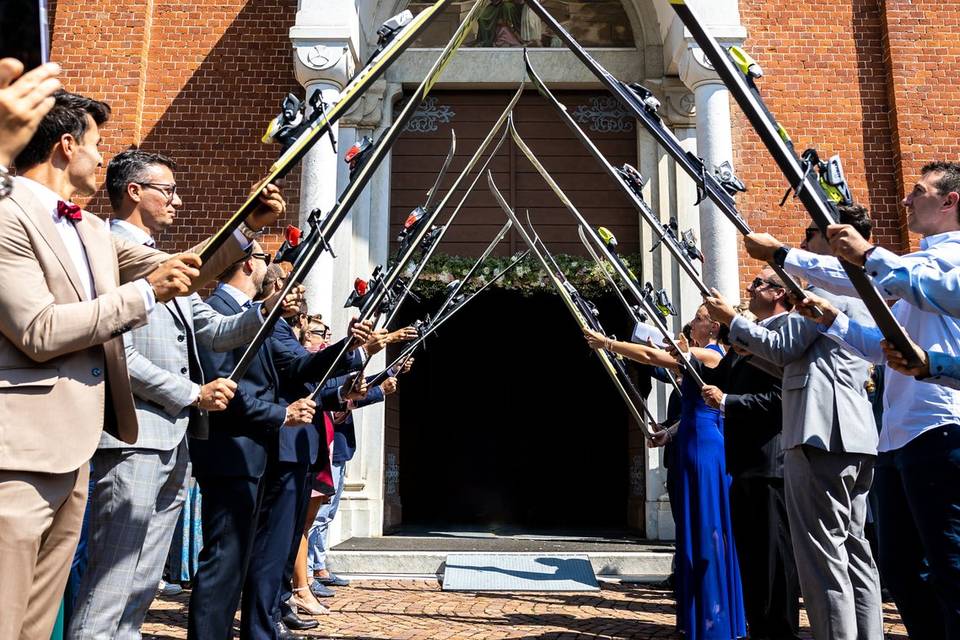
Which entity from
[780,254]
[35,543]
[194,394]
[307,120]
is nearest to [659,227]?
[780,254]

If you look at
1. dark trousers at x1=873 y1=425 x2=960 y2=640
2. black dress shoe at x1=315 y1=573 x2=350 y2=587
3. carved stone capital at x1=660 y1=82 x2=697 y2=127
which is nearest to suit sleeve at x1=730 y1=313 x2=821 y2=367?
dark trousers at x1=873 y1=425 x2=960 y2=640

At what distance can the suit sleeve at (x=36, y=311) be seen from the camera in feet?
7.63

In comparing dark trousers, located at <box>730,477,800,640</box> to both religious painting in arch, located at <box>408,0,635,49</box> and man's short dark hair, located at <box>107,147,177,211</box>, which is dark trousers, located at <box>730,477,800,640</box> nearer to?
man's short dark hair, located at <box>107,147,177,211</box>

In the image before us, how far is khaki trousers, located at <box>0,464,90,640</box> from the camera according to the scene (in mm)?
2252

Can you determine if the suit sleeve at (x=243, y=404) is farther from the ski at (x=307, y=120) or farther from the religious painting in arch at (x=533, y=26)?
the religious painting in arch at (x=533, y=26)

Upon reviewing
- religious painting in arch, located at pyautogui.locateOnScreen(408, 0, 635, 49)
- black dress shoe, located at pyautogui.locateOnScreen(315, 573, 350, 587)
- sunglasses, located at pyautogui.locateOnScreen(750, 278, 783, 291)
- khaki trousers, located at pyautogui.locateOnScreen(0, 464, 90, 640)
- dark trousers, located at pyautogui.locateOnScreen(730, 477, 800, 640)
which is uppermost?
religious painting in arch, located at pyautogui.locateOnScreen(408, 0, 635, 49)

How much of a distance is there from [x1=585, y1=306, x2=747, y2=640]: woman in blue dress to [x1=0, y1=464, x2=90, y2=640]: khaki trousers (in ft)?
10.5

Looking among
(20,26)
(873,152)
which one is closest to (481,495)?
(873,152)

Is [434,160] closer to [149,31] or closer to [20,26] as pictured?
[149,31]

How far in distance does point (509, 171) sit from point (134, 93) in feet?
13.5

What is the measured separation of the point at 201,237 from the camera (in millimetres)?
9461

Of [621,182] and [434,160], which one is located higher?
[434,160]

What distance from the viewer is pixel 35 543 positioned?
231 cm

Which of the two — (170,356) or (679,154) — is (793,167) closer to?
(679,154)
